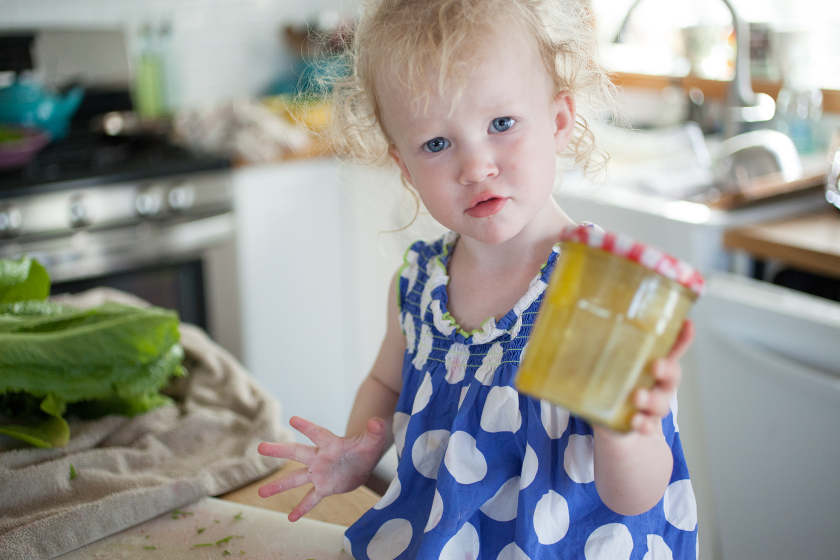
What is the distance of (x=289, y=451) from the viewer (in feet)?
2.44

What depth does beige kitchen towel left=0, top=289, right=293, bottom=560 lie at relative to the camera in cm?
71

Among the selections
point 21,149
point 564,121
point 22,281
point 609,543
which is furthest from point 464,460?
point 21,149

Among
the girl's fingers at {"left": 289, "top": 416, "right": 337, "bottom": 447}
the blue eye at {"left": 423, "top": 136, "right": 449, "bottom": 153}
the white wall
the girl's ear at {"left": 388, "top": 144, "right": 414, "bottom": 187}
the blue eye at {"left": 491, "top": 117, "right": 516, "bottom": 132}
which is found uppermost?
the white wall

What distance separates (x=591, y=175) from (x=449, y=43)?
0.31 m

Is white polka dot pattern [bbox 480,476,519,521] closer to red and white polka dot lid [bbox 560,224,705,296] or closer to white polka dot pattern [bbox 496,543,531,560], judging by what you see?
white polka dot pattern [bbox 496,543,531,560]

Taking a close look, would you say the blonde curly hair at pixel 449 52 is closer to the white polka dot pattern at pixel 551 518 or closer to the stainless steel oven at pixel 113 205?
the white polka dot pattern at pixel 551 518

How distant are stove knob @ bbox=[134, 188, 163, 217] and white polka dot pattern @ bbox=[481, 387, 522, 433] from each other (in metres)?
1.63

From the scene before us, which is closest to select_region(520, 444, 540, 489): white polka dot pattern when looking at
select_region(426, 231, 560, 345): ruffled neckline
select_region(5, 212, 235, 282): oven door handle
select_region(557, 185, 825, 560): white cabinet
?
select_region(426, 231, 560, 345): ruffled neckline

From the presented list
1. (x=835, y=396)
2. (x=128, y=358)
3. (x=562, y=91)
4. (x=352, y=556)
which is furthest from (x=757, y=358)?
(x=128, y=358)

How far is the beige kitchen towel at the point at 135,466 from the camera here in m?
0.71

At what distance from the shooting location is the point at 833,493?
1.13 metres

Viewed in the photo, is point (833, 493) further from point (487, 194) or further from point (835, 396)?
point (487, 194)

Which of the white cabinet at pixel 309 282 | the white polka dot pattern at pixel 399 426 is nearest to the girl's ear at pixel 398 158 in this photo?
the white polka dot pattern at pixel 399 426

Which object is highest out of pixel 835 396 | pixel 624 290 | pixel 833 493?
pixel 624 290
